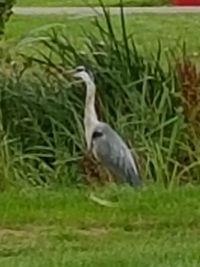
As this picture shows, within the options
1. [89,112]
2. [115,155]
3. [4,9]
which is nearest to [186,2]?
[4,9]

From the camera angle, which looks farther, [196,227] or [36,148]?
[36,148]

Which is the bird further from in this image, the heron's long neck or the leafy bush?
the leafy bush

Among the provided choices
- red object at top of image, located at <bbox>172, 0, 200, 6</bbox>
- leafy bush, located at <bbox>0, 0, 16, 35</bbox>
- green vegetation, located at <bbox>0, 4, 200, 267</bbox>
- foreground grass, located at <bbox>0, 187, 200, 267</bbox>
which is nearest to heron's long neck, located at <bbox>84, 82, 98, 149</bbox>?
green vegetation, located at <bbox>0, 4, 200, 267</bbox>

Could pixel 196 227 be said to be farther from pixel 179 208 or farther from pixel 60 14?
pixel 60 14

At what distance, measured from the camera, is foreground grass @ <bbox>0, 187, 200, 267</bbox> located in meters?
7.86

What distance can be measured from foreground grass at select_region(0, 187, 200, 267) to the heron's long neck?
4.16 feet

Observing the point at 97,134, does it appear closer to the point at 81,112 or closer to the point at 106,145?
the point at 106,145

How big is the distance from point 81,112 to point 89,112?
0.90m

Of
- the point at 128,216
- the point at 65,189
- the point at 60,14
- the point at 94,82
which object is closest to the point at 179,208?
the point at 128,216

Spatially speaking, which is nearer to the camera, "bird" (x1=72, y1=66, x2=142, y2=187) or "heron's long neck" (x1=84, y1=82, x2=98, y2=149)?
"bird" (x1=72, y1=66, x2=142, y2=187)

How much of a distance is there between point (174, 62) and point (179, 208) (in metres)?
3.47

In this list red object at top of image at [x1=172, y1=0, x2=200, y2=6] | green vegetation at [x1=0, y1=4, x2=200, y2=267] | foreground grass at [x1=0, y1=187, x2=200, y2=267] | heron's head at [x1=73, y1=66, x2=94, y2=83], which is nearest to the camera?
foreground grass at [x1=0, y1=187, x2=200, y2=267]

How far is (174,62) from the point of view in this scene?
1263 centimetres

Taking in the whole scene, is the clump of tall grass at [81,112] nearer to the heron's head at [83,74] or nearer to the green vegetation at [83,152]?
the green vegetation at [83,152]
